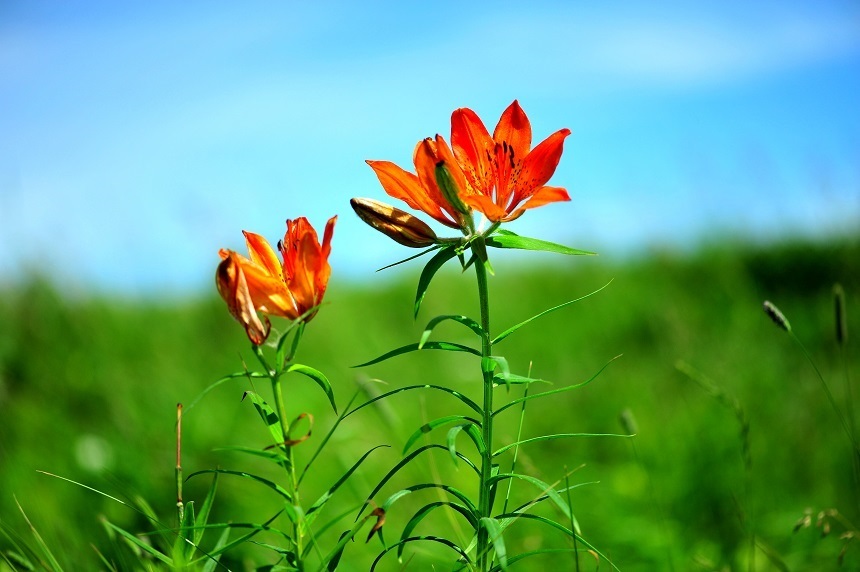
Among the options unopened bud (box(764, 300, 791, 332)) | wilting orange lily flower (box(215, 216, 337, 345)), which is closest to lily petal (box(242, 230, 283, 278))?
wilting orange lily flower (box(215, 216, 337, 345))

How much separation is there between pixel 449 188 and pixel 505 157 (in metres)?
0.13

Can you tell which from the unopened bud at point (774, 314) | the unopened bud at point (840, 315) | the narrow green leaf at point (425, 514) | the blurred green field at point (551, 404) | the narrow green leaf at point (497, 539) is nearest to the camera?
the narrow green leaf at point (497, 539)

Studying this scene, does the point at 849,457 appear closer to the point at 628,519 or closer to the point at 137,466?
the point at 628,519

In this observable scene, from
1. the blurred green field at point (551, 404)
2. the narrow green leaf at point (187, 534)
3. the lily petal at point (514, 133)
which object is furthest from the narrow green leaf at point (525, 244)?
the blurred green field at point (551, 404)

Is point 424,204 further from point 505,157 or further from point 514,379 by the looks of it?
point 514,379

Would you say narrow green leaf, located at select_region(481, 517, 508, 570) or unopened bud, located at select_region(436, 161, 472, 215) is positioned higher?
unopened bud, located at select_region(436, 161, 472, 215)

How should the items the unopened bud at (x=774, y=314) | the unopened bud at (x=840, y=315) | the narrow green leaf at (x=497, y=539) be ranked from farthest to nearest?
the unopened bud at (x=840, y=315)
the unopened bud at (x=774, y=314)
the narrow green leaf at (x=497, y=539)

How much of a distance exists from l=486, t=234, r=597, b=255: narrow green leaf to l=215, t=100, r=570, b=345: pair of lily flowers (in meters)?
0.03

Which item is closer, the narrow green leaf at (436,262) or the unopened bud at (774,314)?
the narrow green leaf at (436,262)

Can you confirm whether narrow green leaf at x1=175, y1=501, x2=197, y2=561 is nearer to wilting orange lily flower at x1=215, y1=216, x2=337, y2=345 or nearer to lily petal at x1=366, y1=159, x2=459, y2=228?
wilting orange lily flower at x1=215, y1=216, x2=337, y2=345

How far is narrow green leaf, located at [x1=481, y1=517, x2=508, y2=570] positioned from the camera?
825mm

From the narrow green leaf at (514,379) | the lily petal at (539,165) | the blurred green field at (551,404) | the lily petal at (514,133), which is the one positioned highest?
Result: the lily petal at (514,133)

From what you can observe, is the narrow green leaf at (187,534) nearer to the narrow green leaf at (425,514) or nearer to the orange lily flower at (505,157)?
the narrow green leaf at (425,514)

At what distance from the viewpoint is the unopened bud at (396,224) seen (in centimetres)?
97
